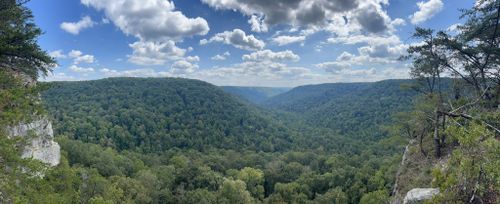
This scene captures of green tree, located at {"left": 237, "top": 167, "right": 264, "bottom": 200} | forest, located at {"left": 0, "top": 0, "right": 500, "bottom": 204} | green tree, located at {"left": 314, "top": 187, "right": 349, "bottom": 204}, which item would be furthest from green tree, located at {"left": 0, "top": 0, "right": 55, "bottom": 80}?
green tree, located at {"left": 237, "top": 167, "right": 264, "bottom": 200}

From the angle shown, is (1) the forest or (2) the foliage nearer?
(2) the foliage

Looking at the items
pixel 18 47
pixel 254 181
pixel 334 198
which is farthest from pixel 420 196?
pixel 254 181

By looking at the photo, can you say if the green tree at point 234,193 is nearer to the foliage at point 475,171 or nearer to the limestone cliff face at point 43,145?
the limestone cliff face at point 43,145

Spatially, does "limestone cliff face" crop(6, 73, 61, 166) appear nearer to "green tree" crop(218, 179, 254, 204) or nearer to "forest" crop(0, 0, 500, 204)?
"forest" crop(0, 0, 500, 204)

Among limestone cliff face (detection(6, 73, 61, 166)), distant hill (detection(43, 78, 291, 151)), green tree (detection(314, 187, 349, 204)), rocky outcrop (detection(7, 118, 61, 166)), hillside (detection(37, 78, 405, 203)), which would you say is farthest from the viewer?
distant hill (detection(43, 78, 291, 151))

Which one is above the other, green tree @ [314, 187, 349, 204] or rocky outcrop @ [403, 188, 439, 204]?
rocky outcrop @ [403, 188, 439, 204]

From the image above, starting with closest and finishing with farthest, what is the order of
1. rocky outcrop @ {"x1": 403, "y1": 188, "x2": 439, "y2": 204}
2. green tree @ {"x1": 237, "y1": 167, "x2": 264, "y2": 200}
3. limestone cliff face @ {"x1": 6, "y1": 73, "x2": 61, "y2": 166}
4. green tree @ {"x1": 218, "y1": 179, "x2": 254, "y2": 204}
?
rocky outcrop @ {"x1": 403, "y1": 188, "x2": 439, "y2": 204} → limestone cliff face @ {"x1": 6, "y1": 73, "x2": 61, "y2": 166} → green tree @ {"x1": 218, "y1": 179, "x2": 254, "y2": 204} → green tree @ {"x1": 237, "y1": 167, "x2": 264, "y2": 200}

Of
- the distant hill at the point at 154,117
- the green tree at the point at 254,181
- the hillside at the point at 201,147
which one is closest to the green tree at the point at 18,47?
the hillside at the point at 201,147
